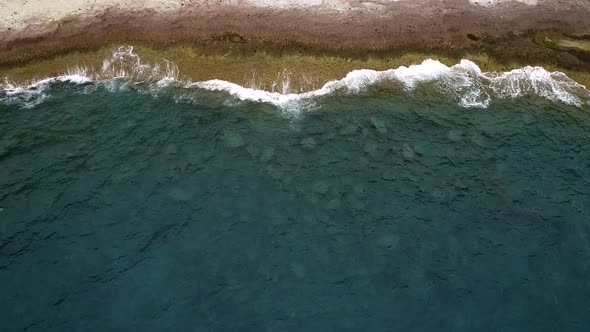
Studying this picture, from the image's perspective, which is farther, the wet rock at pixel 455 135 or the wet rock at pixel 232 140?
the wet rock at pixel 455 135

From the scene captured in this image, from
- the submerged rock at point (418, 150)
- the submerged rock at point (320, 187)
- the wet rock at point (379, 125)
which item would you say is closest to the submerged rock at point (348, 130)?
the wet rock at point (379, 125)

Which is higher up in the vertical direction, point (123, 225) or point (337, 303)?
point (123, 225)

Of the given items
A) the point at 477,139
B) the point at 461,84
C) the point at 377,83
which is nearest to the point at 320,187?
the point at 377,83

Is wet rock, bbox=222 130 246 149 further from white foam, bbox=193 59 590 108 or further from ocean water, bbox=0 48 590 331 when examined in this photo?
white foam, bbox=193 59 590 108

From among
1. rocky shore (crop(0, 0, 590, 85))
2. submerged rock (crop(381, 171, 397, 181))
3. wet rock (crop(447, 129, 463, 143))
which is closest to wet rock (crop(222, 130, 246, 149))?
rocky shore (crop(0, 0, 590, 85))

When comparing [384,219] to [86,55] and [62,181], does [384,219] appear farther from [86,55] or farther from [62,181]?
[86,55]

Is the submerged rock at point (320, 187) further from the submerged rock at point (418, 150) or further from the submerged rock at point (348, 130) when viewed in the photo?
the submerged rock at point (418, 150)

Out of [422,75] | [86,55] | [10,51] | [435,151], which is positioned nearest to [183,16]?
[86,55]
